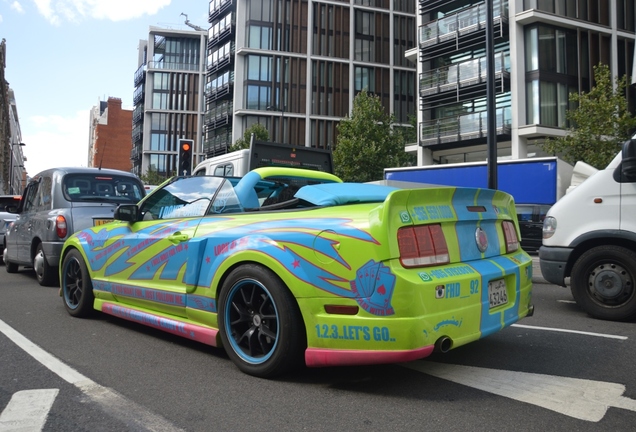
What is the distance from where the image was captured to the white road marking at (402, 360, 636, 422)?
123 inches

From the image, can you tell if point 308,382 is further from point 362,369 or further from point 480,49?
point 480,49

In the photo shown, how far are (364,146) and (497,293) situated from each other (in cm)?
3413

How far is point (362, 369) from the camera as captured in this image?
12.8ft

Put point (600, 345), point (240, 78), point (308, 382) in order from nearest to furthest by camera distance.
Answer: point (308, 382)
point (600, 345)
point (240, 78)

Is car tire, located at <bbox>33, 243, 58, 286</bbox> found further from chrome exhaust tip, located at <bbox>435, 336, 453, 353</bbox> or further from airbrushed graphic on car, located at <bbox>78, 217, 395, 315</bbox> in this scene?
chrome exhaust tip, located at <bbox>435, 336, 453, 353</bbox>

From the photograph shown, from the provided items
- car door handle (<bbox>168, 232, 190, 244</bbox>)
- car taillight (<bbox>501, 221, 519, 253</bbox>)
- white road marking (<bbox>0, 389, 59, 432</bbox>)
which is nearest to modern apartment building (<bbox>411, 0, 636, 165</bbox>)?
car taillight (<bbox>501, 221, 519, 253</bbox>)

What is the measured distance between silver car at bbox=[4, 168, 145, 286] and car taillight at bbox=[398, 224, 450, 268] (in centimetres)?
553

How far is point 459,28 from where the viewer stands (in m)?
32.1

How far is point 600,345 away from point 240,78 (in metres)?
49.8

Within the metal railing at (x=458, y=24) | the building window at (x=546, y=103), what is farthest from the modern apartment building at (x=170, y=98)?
the building window at (x=546, y=103)

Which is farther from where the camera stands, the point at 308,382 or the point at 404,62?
the point at 404,62

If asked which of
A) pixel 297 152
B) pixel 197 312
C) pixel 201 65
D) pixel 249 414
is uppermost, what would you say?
pixel 201 65

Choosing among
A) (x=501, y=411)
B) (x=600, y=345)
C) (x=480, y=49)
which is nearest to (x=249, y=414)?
(x=501, y=411)

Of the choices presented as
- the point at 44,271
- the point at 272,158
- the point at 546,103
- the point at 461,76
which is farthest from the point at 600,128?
the point at 44,271
